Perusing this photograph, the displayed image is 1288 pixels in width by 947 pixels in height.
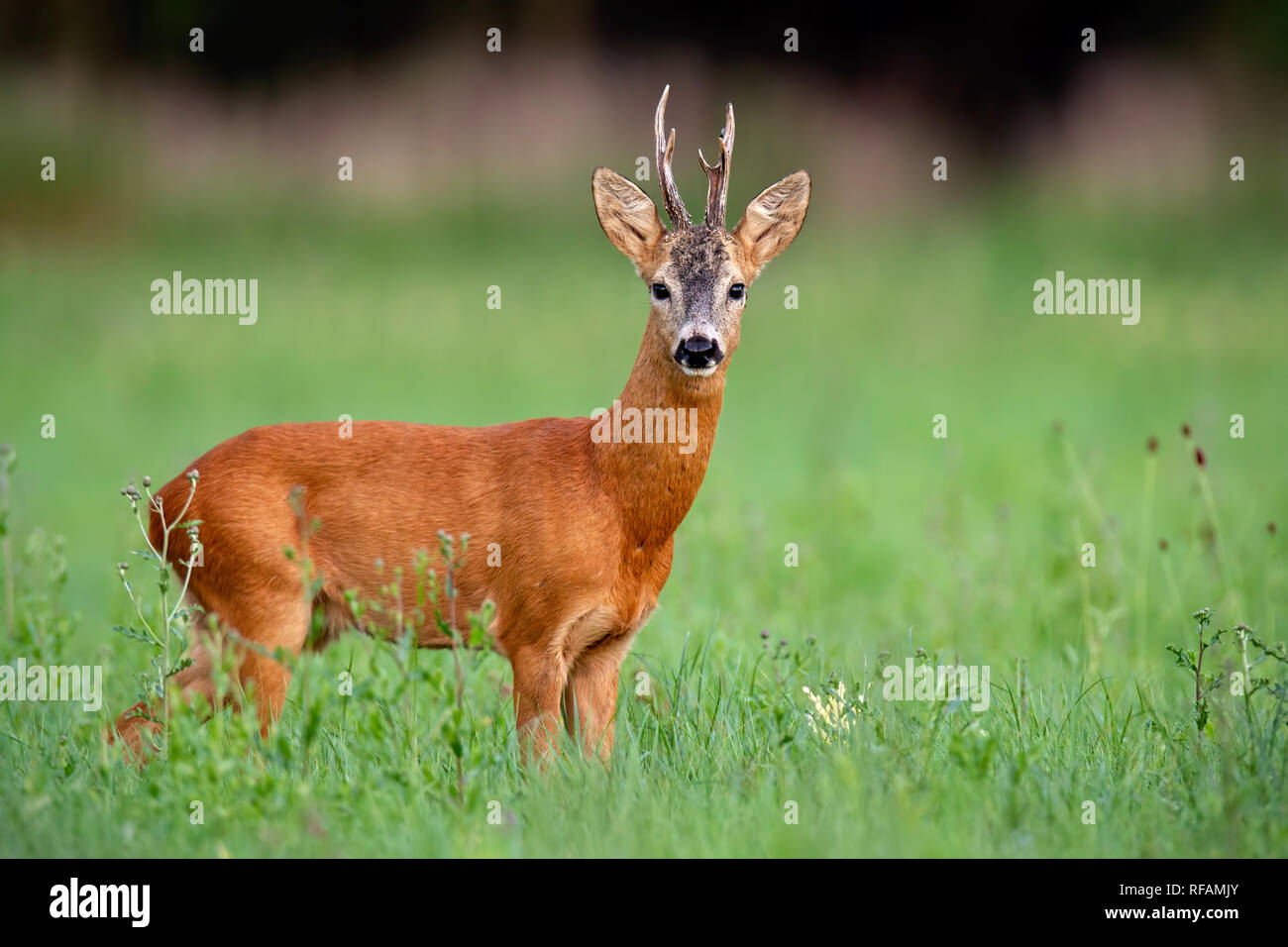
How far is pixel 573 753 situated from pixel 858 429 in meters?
9.00

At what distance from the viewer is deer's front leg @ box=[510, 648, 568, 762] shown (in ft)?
17.4

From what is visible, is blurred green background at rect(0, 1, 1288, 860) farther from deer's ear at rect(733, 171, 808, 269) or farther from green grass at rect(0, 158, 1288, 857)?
deer's ear at rect(733, 171, 808, 269)

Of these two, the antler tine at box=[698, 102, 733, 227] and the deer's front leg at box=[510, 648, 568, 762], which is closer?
the deer's front leg at box=[510, 648, 568, 762]

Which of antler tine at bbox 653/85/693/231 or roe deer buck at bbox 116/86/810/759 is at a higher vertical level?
antler tine at bbox 653/85/693/231

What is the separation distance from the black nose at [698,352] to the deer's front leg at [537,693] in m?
1.15

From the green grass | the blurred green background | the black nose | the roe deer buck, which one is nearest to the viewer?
the green grass

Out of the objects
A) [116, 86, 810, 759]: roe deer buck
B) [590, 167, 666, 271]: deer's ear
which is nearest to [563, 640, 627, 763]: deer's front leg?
[116, 86, 810, 759]: roe deer buck

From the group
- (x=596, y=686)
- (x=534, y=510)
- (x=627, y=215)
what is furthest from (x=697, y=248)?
(x=596, y=686)

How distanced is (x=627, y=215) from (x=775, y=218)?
1.88ft

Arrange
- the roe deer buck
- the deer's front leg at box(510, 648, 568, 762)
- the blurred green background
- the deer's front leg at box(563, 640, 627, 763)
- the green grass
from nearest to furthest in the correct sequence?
the green grass < the deer's front leg at box(510, 648, 568, 762) < the roe deer buck < the deer's front leg at box(563, 640, 627, 763) < the blurred green background

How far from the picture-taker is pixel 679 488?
5.52m

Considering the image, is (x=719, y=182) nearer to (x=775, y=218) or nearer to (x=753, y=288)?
(x=775, y=218)

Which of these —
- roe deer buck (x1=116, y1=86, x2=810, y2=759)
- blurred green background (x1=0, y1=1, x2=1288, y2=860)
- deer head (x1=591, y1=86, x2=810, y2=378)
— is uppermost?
blurred green background (x1=0, y1=1, x2=1288, y2=860)
